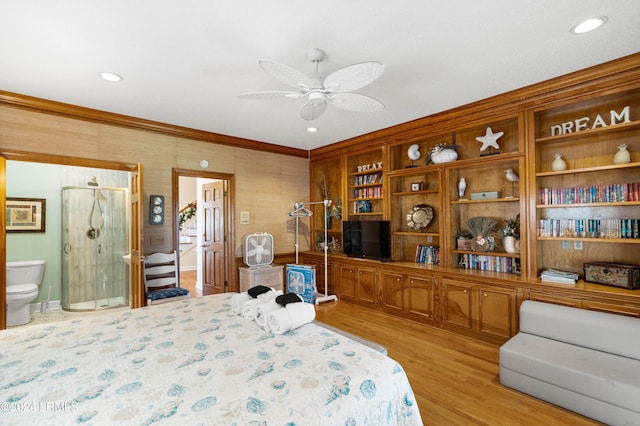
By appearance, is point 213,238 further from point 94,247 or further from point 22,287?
point 22,287

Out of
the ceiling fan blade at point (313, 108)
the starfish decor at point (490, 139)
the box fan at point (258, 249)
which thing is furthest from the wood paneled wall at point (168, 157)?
the starfish decor at point (490, 139)

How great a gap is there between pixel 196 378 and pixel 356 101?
84.8 inches

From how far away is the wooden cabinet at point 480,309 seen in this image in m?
3.17

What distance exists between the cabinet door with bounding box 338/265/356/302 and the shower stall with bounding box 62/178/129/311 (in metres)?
3.55

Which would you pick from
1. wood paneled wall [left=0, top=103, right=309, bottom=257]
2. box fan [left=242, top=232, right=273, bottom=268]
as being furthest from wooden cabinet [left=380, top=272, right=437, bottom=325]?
wood paneled wall [left=0, top=103, right=309, bottom=257]

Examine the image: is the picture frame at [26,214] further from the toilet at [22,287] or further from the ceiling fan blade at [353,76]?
the ceiling fan blade at [353,76]

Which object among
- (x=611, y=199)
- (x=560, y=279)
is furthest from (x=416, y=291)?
(x=611, y=199)

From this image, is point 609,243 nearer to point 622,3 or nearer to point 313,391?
point 622,3

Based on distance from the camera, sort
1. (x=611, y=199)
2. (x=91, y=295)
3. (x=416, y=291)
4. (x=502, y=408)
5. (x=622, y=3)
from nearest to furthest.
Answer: (x=622, y=3) < (x=502, y=408) < (x=611, y=199) < (x=416, y=291) < (x=91, y=295)

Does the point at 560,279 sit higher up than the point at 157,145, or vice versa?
the point at 157,145

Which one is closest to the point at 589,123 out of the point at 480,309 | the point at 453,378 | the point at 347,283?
the point at 480,309

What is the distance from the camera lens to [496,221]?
12.1 feet

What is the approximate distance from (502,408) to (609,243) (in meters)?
1.97

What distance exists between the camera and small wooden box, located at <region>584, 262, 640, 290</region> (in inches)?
103
